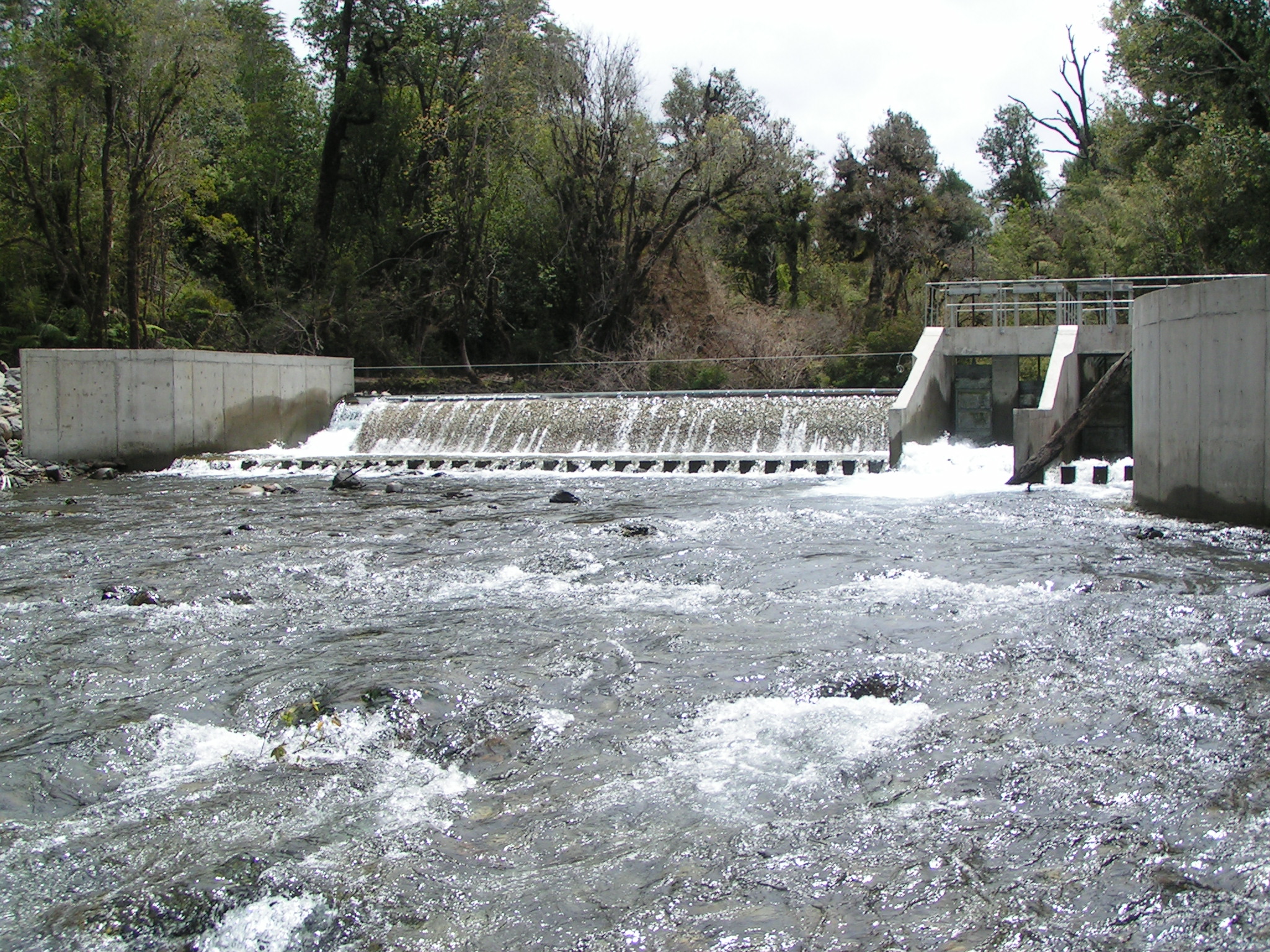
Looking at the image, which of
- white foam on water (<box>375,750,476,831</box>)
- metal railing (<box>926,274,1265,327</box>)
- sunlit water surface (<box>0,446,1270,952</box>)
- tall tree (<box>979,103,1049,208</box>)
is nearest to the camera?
sunlit water surface (<box>0,446,1270,952</box>)

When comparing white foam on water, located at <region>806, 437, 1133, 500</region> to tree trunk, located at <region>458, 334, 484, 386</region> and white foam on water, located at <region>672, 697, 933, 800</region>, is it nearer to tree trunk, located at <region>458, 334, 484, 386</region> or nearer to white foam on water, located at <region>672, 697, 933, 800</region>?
white foam on water, located at <region>672, 697, 933, 800</region>

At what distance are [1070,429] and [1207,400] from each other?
15.6 feet

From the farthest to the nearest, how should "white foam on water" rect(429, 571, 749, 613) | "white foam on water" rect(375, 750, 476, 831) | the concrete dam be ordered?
the concrete dam
"white foam on water" rect(429, 571, 749, 613)
"white foam on water" rect(375, 750, 476, 831)

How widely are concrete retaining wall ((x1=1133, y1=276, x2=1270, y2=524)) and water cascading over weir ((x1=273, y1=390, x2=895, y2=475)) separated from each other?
5.16 metres

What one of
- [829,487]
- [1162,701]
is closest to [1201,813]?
[1162,701]

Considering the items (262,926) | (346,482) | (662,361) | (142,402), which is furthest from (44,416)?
(262,926)

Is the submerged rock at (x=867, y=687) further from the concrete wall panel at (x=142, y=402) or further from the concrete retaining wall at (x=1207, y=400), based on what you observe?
the concrete wall panel at (x=142, y=402)

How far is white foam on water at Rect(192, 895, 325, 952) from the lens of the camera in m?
3.28

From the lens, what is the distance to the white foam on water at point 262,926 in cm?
328

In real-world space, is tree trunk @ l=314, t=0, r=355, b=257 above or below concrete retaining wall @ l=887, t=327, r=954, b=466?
above

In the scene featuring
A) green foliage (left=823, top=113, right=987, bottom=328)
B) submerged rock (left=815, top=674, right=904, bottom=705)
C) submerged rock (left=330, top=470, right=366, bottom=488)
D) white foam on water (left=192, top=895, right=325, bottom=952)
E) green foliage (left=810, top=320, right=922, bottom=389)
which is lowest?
white foam on water (left=192, top=895, right=325, bottom=952)

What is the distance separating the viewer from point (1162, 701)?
524 centimetres

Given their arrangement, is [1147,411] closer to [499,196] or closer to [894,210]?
[499,196]

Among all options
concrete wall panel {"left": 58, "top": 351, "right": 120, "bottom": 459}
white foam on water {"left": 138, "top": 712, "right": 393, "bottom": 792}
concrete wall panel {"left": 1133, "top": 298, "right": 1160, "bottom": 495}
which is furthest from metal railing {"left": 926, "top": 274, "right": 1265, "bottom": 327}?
white foam on water {"left": 138, "top": 712, "right": 393, "bottom": 792}
